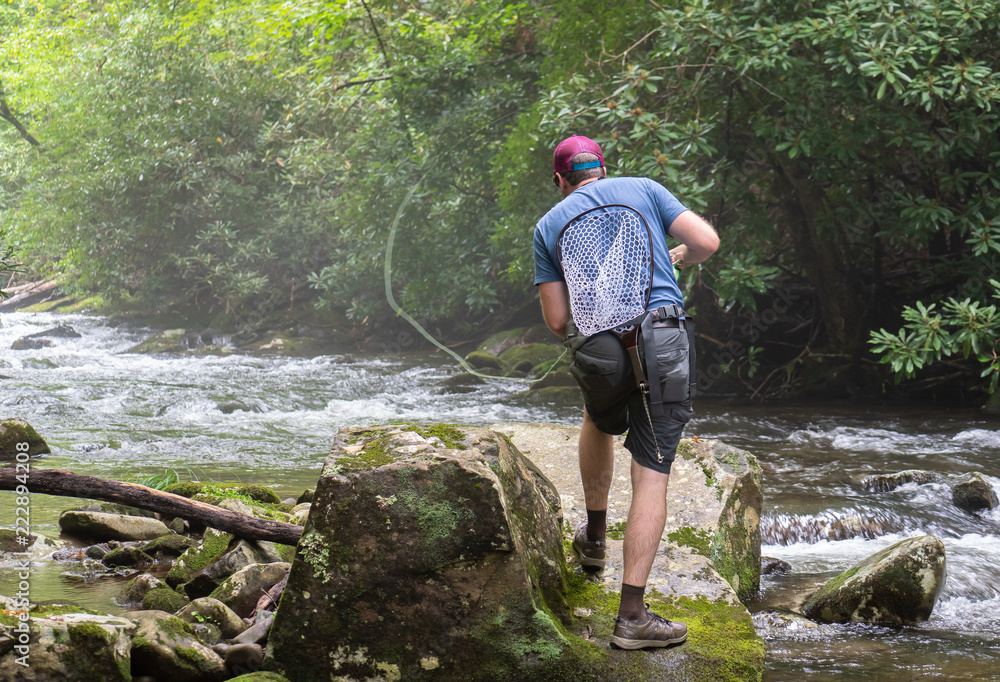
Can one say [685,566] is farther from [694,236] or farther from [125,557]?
[125,557]

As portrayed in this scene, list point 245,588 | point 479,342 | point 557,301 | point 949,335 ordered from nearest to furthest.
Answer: point 557,301, point 245,588, point 949,335, point 479,342

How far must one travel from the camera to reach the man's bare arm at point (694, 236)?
3.24 m

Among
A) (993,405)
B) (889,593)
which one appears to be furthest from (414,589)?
(993,405)

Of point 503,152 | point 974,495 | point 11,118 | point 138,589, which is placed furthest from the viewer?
point 11,118

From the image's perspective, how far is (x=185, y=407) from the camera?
37.8ft

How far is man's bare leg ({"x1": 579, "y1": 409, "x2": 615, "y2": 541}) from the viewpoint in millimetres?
3498

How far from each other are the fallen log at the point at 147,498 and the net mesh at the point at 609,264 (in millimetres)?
A: 2021

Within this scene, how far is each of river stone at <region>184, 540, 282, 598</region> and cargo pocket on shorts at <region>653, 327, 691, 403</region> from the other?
2.33 meters

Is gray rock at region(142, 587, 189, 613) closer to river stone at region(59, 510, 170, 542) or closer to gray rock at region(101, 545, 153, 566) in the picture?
gray rock at region(101, 545, 153, 566)

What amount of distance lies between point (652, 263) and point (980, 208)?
24.1 ft

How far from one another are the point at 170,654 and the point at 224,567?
1.23m

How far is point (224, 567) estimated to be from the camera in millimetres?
4301

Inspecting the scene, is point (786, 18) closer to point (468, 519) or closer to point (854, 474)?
point (854, 474)

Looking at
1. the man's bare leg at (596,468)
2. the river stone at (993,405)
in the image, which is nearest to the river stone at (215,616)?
the man's bare leg at (596,468)
